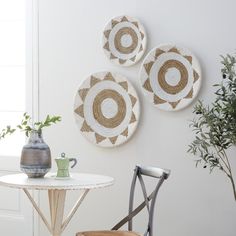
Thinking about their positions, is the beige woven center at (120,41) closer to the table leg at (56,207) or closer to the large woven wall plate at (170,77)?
the large woven wall plate at (170,77)

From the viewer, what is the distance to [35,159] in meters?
3.48

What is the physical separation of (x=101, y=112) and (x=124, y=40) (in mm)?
558

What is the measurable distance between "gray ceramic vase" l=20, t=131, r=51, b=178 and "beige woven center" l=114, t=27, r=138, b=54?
1012 mm

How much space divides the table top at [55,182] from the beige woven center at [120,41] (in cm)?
102

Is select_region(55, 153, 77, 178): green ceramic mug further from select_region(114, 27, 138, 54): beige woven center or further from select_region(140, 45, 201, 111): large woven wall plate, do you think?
select_region(114, 27, 138, 54): beige woven center

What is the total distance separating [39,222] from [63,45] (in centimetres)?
141

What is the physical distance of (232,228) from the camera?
378 cm

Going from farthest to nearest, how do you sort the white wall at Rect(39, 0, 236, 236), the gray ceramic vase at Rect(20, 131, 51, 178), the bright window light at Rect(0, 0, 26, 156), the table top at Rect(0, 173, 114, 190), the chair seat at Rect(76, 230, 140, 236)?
the bright window light at Rect(0, 0, 26, 156) → the white wall at Rect(39, 0, 236, 236) → the gray ceramic vase at Rect(20, 131, 51, 178) → the chair seat at Rect(76, 230, 140, 236) → the table top at Rect(0, 173, 114, 190)

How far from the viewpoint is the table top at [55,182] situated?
3246 mm

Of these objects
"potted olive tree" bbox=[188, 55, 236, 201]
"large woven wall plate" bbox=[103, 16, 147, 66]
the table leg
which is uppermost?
"large woven wall plate" bbox=[103, 16, 147, 66]

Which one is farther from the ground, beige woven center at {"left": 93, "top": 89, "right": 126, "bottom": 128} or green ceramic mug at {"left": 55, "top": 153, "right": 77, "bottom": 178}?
beige woven center at {"left": 93, "top": 89, "right": 126, "bottom": 128}

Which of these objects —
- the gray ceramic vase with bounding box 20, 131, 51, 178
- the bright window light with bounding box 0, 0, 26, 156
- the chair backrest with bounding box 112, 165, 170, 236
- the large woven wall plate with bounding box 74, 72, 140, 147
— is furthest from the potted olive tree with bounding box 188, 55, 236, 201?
the bright window light with bounding box 0, 0, 26, 156

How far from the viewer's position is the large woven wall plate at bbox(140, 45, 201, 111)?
12.7ft

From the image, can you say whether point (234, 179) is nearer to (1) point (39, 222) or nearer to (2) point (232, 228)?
(2) point (232, 228)
